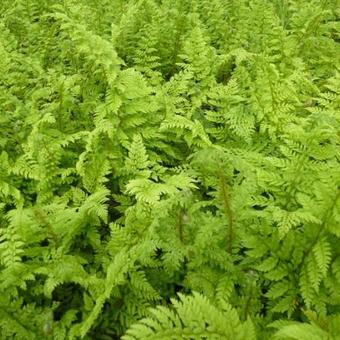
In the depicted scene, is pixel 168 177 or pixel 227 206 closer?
pixel 227 206

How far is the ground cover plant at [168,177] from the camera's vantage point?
2.82 meters

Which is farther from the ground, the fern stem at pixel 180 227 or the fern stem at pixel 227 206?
the fern stem at pixel 227 206

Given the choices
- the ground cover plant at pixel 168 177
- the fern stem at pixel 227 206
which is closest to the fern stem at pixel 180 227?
the ground cover plant at pixel 168 177

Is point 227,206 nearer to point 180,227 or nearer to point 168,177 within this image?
point 180,227

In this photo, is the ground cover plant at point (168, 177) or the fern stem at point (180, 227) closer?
the ground cover plant at point (168, 177)

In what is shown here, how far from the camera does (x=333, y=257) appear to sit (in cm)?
290

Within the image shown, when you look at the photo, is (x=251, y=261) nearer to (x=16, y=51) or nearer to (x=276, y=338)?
(x=276, y=338)

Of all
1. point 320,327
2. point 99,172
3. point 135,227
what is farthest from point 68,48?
point 320,327

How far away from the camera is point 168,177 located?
364 centimetres

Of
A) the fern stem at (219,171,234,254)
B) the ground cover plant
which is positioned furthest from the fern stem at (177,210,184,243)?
the fern stem at (219,171,234,254)

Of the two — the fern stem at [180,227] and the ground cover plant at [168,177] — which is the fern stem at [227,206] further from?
the fern stem at [180,227]

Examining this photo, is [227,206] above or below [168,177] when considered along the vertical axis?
above

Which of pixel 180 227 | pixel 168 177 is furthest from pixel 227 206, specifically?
pixel 168 177

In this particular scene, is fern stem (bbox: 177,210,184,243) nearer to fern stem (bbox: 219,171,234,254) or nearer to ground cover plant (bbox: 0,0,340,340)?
ground cover plant (bbox: 0,0,340,340)
